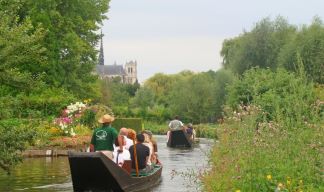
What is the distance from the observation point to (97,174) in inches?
642

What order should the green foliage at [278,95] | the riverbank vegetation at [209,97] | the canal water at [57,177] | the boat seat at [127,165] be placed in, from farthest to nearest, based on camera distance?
the canal water at [57,177] → the boat seat at [127,165] → the green foliage at [278,95] → the riverbank vegetation at [209,97]

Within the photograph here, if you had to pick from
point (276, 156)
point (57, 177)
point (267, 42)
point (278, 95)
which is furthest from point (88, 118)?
point (267, 42)

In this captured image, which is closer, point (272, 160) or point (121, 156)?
point (272, 160)

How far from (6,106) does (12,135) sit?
4.22 ft

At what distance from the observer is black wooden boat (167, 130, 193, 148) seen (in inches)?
1574

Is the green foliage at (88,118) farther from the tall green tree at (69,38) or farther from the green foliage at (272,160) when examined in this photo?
the green foliage at (272,160)

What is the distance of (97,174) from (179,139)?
2395 centimetres

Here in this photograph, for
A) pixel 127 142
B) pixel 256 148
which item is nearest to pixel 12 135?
pixel 127 142

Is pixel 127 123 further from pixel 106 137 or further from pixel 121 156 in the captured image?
pixel 106 137

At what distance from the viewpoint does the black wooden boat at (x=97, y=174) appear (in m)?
15.8

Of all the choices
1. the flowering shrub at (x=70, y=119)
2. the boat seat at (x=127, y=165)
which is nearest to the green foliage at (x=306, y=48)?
the flowering shrub at (x=70, y=119)

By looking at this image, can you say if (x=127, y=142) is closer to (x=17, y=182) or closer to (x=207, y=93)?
(x=17, y=182)

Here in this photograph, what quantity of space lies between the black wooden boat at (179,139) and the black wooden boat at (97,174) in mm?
22587

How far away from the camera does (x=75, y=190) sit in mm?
16641
